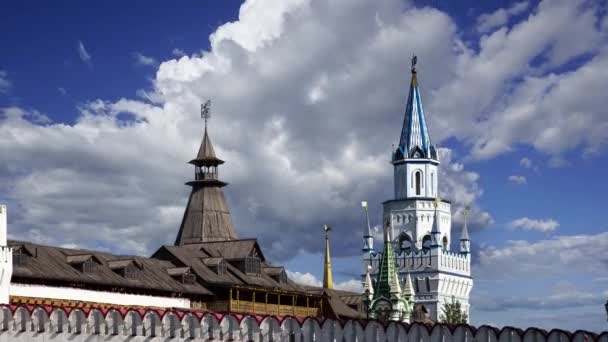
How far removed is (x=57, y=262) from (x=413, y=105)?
7033 centimetres

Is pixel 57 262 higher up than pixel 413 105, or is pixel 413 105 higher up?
pixel 413 105

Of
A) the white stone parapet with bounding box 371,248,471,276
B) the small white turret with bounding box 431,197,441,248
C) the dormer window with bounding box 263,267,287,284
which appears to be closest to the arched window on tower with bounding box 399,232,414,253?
the white stone parapet with bounding box 371,248,471,276

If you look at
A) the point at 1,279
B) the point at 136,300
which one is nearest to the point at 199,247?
the point at 136,300

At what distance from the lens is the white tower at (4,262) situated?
4491 cm

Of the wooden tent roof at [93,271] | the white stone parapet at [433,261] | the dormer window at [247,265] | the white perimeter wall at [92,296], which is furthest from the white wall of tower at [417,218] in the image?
the white perimeter wall at [92,296]

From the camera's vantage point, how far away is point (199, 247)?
6844cm

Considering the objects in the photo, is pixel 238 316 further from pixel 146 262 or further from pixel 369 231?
pixel 369 231

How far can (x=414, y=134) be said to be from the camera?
11688cm

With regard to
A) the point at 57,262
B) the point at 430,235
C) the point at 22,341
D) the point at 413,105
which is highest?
the point at 413,105

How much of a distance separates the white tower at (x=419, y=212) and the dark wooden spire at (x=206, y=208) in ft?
129

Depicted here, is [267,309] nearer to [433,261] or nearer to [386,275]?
[386,275]

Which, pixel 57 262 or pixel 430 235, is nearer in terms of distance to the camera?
pixel 57 262

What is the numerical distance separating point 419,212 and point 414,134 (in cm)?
837

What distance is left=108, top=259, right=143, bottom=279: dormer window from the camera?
178 feet
